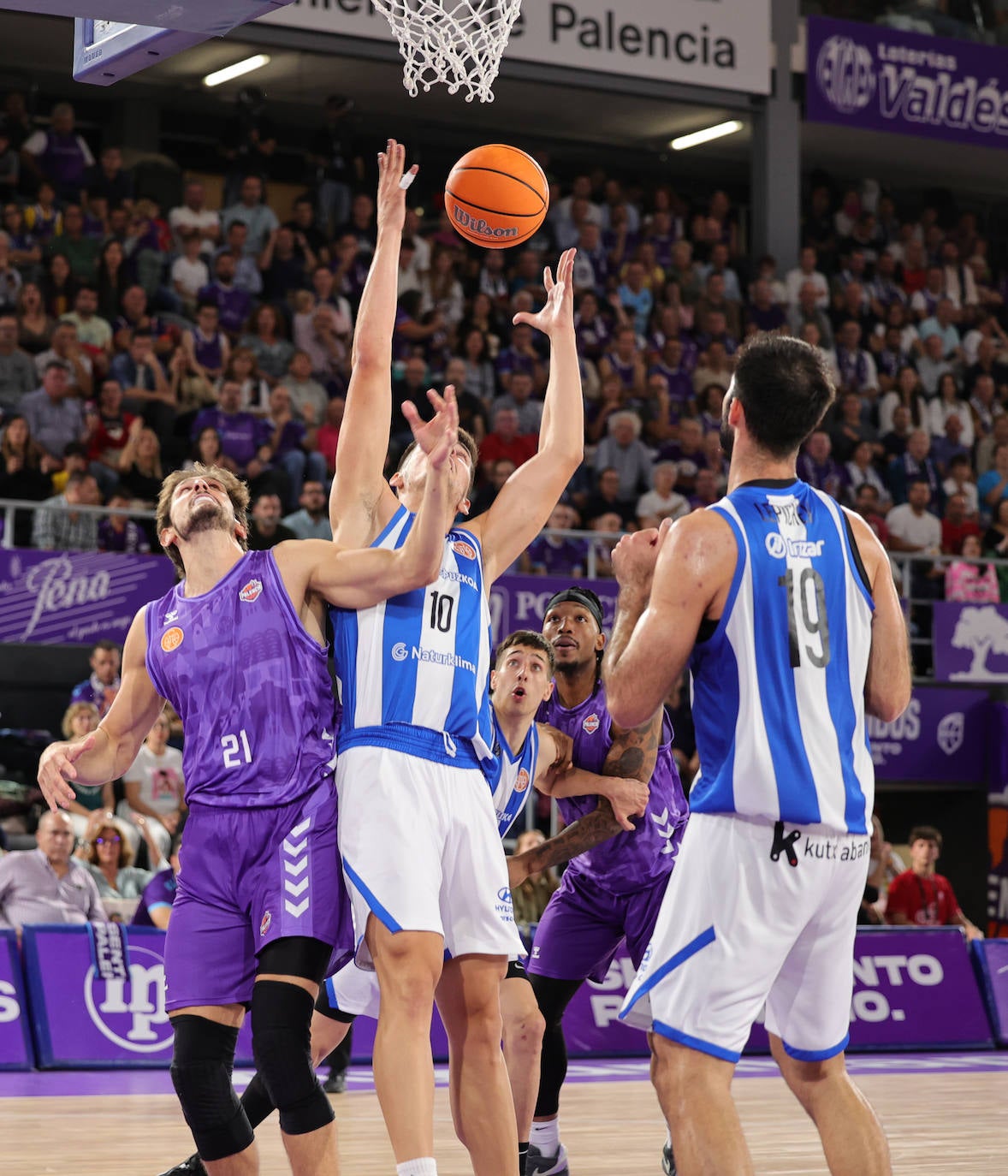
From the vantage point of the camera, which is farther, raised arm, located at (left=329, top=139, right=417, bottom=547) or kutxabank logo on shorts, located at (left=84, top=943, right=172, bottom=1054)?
kutxabank logo on shorts, located at (left=84, top=943, right=172, bottom=1054)

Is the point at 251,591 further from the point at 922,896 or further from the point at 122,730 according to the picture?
the point at 922,896

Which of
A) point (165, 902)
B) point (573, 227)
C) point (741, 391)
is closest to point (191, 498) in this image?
point (741, 391)

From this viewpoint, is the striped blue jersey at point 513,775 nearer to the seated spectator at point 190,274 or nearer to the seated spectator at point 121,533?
the seated spectator at point 121,533

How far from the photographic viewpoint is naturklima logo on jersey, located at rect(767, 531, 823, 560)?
417 centimetres

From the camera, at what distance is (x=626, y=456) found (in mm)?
16906

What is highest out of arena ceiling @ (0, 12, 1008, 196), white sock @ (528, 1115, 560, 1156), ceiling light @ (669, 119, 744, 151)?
arena ceiling @ (0, 12, 1008, 196)

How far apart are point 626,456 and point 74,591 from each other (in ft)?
20.7

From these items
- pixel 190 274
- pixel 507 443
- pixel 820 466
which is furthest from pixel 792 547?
pixel 820 466

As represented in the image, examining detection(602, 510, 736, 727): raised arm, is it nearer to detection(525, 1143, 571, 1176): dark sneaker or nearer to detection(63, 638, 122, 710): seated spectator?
detection(525, 1143, 571, 1176): dark sneaker

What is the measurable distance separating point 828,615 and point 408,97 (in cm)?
1820

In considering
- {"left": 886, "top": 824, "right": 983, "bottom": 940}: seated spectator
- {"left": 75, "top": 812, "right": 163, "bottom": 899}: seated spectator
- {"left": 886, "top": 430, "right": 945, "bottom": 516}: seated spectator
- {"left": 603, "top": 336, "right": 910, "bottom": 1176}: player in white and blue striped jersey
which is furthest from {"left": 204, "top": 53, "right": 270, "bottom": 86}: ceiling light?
{"left": 603, "top": 336, "right": 910, "bottom": 1176}: player in white and blue striped jersey

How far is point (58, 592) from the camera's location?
42.2 ft

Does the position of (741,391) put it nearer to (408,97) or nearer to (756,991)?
(756,991)

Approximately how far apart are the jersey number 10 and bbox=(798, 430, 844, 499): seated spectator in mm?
13715
